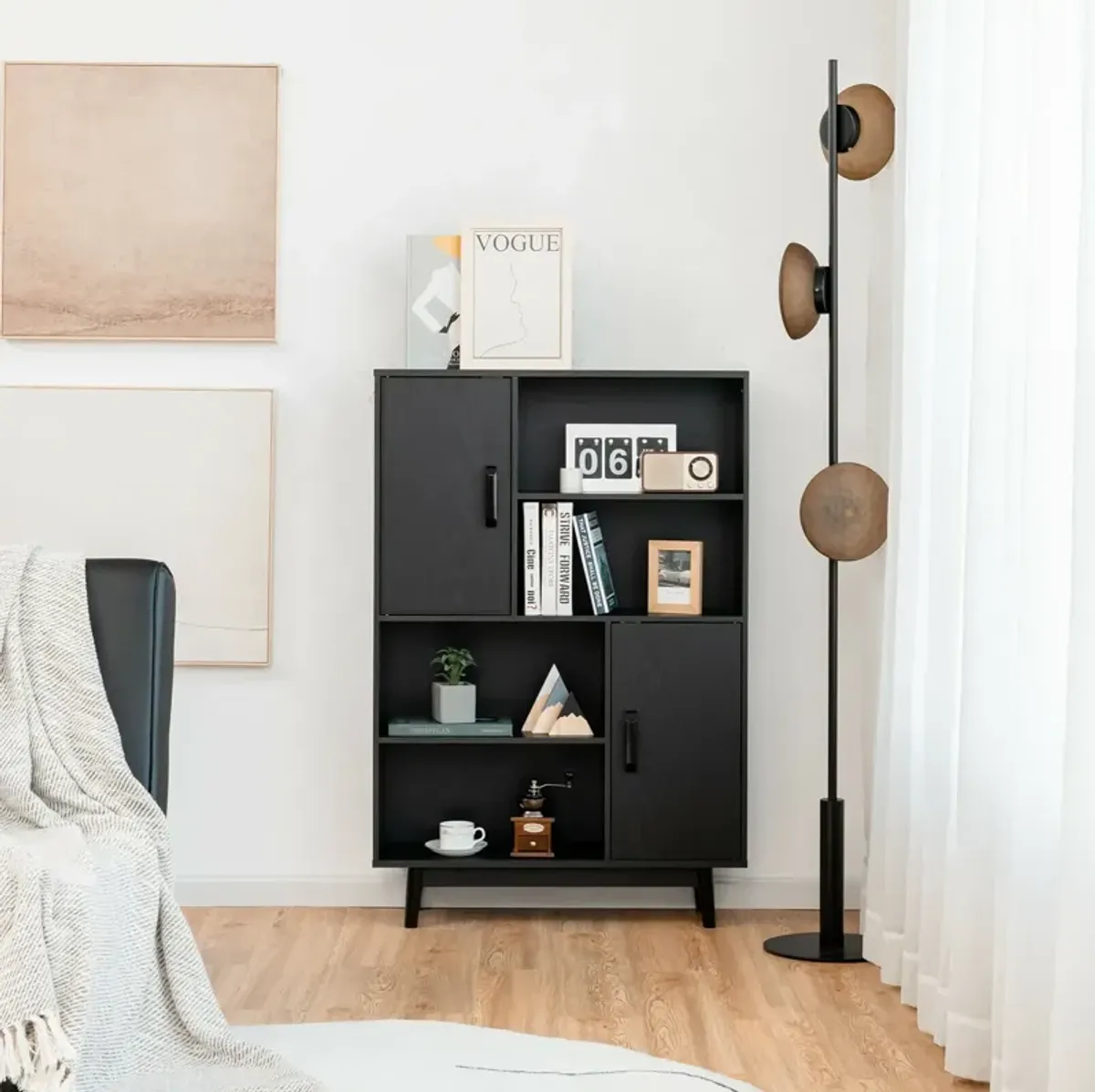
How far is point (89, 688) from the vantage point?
257 cm

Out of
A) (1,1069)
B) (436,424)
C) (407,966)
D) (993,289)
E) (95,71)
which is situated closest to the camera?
(1,1069)

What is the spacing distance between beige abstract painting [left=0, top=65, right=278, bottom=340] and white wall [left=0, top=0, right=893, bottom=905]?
0.07 m

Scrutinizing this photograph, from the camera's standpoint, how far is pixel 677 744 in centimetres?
362

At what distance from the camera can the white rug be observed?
8.07 ft

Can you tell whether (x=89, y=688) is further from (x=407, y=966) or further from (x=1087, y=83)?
(x=1087, y=83)

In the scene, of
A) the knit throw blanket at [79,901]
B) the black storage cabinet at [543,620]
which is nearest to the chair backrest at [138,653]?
the knit throw blanket at [79,901]

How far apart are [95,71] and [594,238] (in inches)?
54.4

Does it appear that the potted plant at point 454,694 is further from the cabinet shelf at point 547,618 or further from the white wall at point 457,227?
the white wall at point 457,227

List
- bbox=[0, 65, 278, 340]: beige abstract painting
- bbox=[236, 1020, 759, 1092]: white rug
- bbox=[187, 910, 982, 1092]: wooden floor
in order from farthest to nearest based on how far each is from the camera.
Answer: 1. bbox=[0, 65, 278, 340]: beige abstract painting
2. bbox=[187, 910, 982, 1092]: wooden floor
3. bbox=[236, 1020, 759, 1092]: white rug

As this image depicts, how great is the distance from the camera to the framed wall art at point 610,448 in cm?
377

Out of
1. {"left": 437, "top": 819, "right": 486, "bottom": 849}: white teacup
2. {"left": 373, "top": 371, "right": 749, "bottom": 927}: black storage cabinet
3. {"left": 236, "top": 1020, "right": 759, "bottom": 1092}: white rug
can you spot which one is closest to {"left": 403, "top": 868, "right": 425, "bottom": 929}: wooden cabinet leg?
{"left": 373, "top": 371, "right": 749, "bottom": 927}: black storage cabinet

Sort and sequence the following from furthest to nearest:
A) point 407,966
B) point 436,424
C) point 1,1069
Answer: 1. point 436,424
2. point 407,966
3. point 1,1069

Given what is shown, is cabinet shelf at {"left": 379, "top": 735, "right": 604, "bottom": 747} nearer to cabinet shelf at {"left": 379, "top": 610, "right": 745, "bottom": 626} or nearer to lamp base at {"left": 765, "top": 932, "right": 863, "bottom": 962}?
cabinet shelf at {"left": 379, "top": 610, "right": 745, "bottom": 626}

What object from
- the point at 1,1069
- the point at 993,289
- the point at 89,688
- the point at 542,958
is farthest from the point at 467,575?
the point at 1,1069
